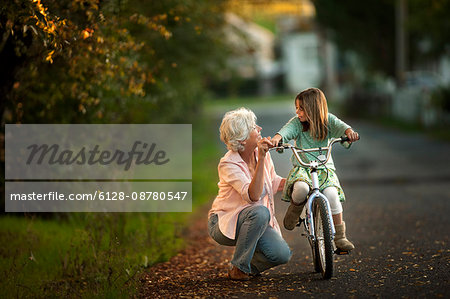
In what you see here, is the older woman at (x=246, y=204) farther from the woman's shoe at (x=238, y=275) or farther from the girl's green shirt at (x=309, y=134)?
the girl's green shirt at (x=309, y=134)

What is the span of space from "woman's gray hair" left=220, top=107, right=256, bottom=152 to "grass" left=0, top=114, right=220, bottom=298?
3.99 ft

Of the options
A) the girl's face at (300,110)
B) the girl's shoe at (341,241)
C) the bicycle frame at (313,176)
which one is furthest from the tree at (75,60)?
the girl's shoe at (341,241)

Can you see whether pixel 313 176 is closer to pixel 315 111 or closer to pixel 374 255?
pixel 315 111

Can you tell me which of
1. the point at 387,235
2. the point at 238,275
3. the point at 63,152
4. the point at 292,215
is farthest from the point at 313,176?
the point at 63,152

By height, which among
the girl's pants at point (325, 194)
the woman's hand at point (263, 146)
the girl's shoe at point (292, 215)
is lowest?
the girl's shoe at point (292, 215)

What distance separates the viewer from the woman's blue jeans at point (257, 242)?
5648 millimetres

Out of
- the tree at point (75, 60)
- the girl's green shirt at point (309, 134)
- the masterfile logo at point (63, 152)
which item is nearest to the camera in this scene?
the girl's green shirt at point (309, 134)

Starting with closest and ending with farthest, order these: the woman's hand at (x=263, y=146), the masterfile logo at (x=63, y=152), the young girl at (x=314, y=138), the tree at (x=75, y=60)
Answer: the woman's hand at (x=263, y=146)
the young girl at (x=314, y=138)
the tree at (x=75, y=60)
the masterfile logo at (x=63, y=152)

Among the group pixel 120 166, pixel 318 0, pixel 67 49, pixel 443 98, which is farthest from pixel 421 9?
pixel 67 49

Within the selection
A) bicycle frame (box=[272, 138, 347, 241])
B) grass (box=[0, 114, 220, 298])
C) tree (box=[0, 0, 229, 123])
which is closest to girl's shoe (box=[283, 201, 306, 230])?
bicycle frame (box=[272, 138, 347, 241])

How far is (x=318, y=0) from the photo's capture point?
27391 mm

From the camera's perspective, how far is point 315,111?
5746mm

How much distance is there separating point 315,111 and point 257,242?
3.82ft

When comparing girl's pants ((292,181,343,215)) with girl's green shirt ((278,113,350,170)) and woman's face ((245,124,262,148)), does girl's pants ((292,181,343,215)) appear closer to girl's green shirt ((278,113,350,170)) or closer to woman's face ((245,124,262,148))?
girl's green shirt ((278,113,350,170))
